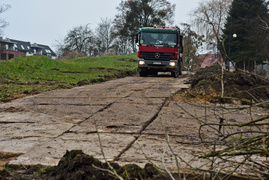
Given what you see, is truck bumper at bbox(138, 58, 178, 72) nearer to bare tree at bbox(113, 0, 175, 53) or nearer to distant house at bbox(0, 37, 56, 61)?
bare tree at bbox(113, 0, 175, 53)

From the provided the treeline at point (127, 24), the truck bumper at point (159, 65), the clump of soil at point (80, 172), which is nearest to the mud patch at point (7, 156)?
the clump of soil at point (80, 172)

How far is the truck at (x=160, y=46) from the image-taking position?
16891 millimetres

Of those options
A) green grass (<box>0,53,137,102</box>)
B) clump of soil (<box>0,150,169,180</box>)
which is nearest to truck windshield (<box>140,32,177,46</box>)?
→ green grass (<box>0,53,137,102</box>)

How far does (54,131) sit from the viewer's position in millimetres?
4812

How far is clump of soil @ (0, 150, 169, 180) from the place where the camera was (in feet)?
8.87

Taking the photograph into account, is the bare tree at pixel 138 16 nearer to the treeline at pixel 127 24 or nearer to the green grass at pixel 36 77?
the treeline at pixel 127 24

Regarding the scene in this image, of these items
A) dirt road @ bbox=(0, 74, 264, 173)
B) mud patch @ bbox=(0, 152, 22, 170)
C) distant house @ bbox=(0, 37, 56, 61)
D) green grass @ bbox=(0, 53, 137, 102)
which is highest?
distant house @ bbox=(0, 37, 56, 61)

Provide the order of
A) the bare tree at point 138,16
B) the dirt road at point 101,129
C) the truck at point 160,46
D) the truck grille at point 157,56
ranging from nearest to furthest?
the dirt road at point 101,129 → the truck at point 160,46 → the truck grille at point 157,56 → the bare tree at point 138,16

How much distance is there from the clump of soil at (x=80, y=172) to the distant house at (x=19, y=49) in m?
77.5

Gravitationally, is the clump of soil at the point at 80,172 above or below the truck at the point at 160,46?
below

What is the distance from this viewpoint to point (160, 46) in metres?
16.9

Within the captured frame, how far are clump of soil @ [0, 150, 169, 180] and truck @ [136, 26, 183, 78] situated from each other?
563 inches

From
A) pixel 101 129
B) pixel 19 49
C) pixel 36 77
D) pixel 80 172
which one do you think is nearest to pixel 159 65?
pixel 36 77

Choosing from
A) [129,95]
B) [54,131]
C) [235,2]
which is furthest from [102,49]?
[54,131]
